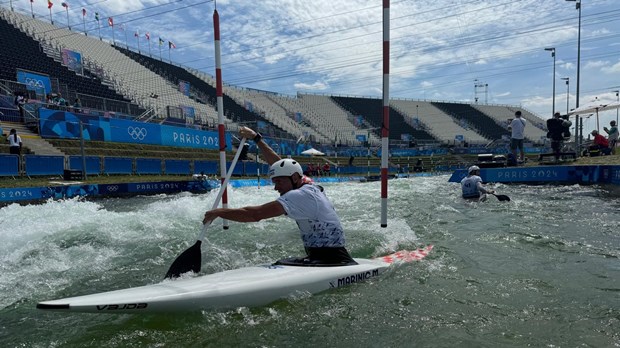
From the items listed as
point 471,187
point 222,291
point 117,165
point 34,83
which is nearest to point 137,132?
point 117,165

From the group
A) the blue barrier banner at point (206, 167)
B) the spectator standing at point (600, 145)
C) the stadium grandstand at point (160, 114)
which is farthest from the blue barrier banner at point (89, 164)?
the spectator standing at point (600, 145)

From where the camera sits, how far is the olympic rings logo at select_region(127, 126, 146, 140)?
2212 cm

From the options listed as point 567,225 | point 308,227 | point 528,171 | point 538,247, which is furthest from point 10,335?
point 528,171

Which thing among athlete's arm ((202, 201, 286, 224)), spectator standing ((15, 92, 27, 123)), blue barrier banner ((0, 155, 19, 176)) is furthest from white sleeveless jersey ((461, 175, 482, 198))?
spectator standing ((15, 92, 27, 123))

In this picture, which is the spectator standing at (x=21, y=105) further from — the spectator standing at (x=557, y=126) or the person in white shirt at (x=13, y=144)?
the spectator standing at (x=557, y=126)

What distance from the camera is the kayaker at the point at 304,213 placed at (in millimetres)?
3789

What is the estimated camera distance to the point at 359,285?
4566 mm

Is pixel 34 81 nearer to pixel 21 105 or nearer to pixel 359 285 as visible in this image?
pixel 21 105

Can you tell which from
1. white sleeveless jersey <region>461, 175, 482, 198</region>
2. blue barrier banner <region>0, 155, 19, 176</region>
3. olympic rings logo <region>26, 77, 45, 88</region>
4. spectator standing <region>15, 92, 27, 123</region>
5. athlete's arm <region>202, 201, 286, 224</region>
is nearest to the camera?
athlete's arm <region>202, 201, 286, 224</region>

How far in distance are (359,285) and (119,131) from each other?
2053 centimetres

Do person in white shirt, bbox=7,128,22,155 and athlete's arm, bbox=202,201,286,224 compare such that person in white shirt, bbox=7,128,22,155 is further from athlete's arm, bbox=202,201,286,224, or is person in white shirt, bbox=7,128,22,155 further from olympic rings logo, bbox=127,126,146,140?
athlete's arm, bbox=202,201,286,224

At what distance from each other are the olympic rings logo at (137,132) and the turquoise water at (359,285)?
13.8 m

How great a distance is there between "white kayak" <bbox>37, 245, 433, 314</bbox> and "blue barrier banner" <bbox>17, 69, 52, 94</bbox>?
24217mm

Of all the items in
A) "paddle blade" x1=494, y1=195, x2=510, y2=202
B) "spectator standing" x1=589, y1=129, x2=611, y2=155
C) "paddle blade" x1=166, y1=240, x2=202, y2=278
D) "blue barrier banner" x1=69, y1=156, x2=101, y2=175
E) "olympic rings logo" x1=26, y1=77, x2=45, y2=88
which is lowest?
"paddle blade" x1=494, y1=195, x2=510, y2=202
